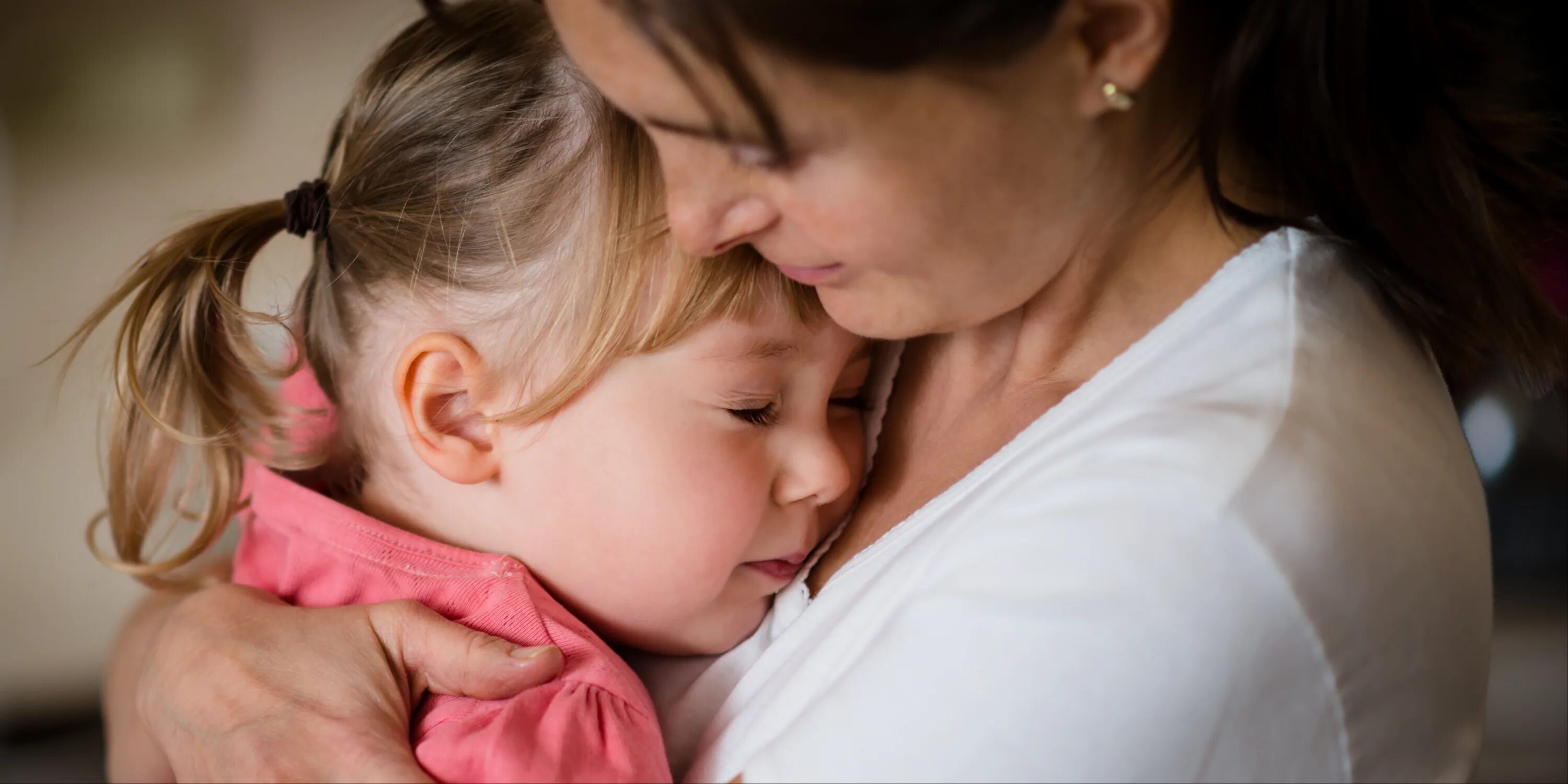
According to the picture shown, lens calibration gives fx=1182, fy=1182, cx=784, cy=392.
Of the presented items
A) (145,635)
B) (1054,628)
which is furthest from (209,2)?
(1054,628)

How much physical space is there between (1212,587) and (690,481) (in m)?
0.49

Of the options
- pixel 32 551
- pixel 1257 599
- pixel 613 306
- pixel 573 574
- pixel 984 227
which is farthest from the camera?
pixel 32 551

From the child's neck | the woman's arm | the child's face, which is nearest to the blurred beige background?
the woman's arm

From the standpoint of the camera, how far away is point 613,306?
1017 millimetres

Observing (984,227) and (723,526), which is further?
(723,526)

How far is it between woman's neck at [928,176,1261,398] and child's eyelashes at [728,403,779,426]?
0.19 m

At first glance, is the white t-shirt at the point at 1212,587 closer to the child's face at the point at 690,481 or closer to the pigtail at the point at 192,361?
the child's face at the point at 690,481

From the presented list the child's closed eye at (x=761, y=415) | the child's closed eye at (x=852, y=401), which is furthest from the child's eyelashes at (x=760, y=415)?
the child's closed eye at (x=852, y=401)

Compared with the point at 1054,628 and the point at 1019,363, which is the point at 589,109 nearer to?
the point at 1019,363

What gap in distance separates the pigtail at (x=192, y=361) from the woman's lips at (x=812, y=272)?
564 mm

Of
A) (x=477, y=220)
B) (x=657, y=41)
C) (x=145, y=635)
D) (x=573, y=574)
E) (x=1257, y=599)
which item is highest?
(x=657, y=41)

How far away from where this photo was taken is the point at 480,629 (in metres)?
1.08

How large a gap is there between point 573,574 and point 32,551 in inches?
81.8

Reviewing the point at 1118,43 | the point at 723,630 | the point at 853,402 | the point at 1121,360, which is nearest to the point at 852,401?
the point at 853,402
